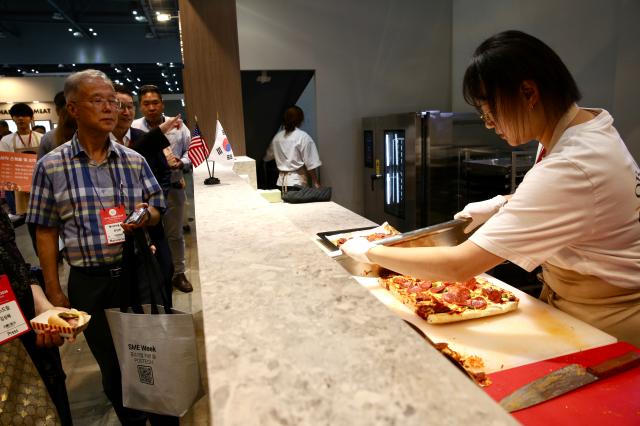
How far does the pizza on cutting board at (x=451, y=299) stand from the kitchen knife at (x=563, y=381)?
0.38 meters

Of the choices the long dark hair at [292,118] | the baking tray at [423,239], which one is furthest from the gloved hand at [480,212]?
the long dark hair at [292,118]

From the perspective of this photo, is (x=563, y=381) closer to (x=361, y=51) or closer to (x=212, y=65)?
(x=212, y=65)

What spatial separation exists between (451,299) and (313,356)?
0.98m

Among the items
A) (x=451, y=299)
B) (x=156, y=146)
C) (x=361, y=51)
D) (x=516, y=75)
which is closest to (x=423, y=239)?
(x=451, y=299)

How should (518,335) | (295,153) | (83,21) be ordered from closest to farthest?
(518,335) < (295,153) < (83,21)

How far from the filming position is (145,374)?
1517 mm

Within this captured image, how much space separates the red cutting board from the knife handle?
0.04 ft

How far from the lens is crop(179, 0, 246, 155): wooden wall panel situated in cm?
485

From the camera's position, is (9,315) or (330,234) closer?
(9,315)

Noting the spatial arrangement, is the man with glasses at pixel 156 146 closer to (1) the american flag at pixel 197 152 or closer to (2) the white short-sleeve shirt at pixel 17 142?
(1) the american flag at pixel 197 152

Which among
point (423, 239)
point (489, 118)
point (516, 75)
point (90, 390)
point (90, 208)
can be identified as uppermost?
point (516, 75)

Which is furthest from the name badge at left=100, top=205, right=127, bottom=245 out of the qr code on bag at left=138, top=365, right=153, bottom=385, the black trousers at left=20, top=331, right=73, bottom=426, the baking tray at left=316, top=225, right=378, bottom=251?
the baking tray at left=316, top=225, right=378, bottom=251

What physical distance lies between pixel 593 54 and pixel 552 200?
11.4 feet

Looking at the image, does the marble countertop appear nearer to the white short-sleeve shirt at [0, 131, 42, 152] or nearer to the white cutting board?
the white cutting board
